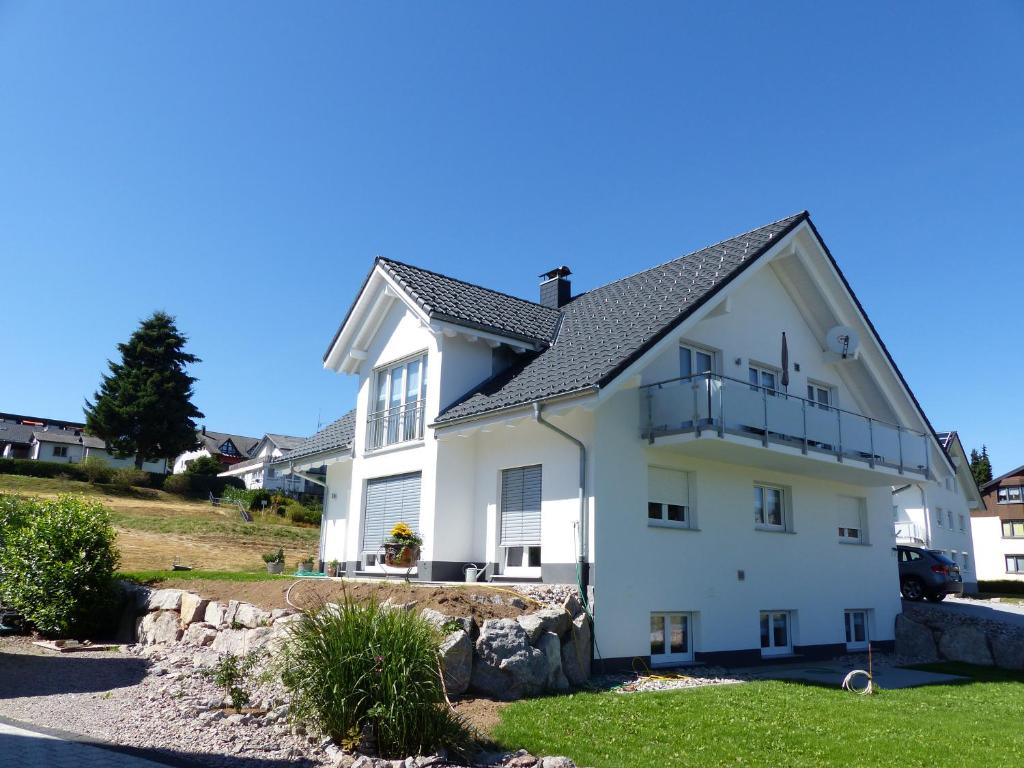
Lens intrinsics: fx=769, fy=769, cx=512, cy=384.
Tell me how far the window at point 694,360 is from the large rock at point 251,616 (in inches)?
350

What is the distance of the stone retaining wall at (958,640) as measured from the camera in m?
16.3

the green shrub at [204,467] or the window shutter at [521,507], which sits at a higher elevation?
the green shrub at [204,467]

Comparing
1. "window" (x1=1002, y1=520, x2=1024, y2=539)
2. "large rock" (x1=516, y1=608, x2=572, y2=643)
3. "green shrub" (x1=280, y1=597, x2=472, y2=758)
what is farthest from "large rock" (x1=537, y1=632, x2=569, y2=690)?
"window" (x1=1002, y1=520, x2=1024, y2=539)

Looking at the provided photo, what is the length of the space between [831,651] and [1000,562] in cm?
4577

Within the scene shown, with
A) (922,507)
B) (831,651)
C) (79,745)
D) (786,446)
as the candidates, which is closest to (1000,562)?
(922,507)

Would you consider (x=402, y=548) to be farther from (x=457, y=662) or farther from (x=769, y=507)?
(x=769, y=507)

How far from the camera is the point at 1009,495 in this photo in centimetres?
5403

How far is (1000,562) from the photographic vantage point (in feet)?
175

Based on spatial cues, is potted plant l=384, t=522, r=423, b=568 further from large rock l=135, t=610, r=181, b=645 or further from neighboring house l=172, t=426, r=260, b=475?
neighboring house l=172, t=426, r=260, b=475

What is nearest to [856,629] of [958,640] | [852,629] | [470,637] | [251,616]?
[852,629]

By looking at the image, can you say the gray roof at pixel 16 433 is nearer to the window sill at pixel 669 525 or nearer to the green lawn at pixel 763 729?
the window sill at pixel 669 525

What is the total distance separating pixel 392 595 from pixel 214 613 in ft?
12.4

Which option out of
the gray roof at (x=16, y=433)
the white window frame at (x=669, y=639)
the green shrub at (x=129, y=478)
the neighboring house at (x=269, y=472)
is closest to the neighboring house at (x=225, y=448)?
the neighboring house at (x=269, y=472)

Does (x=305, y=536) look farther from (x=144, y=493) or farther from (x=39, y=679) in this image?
(x=39, y=679)
